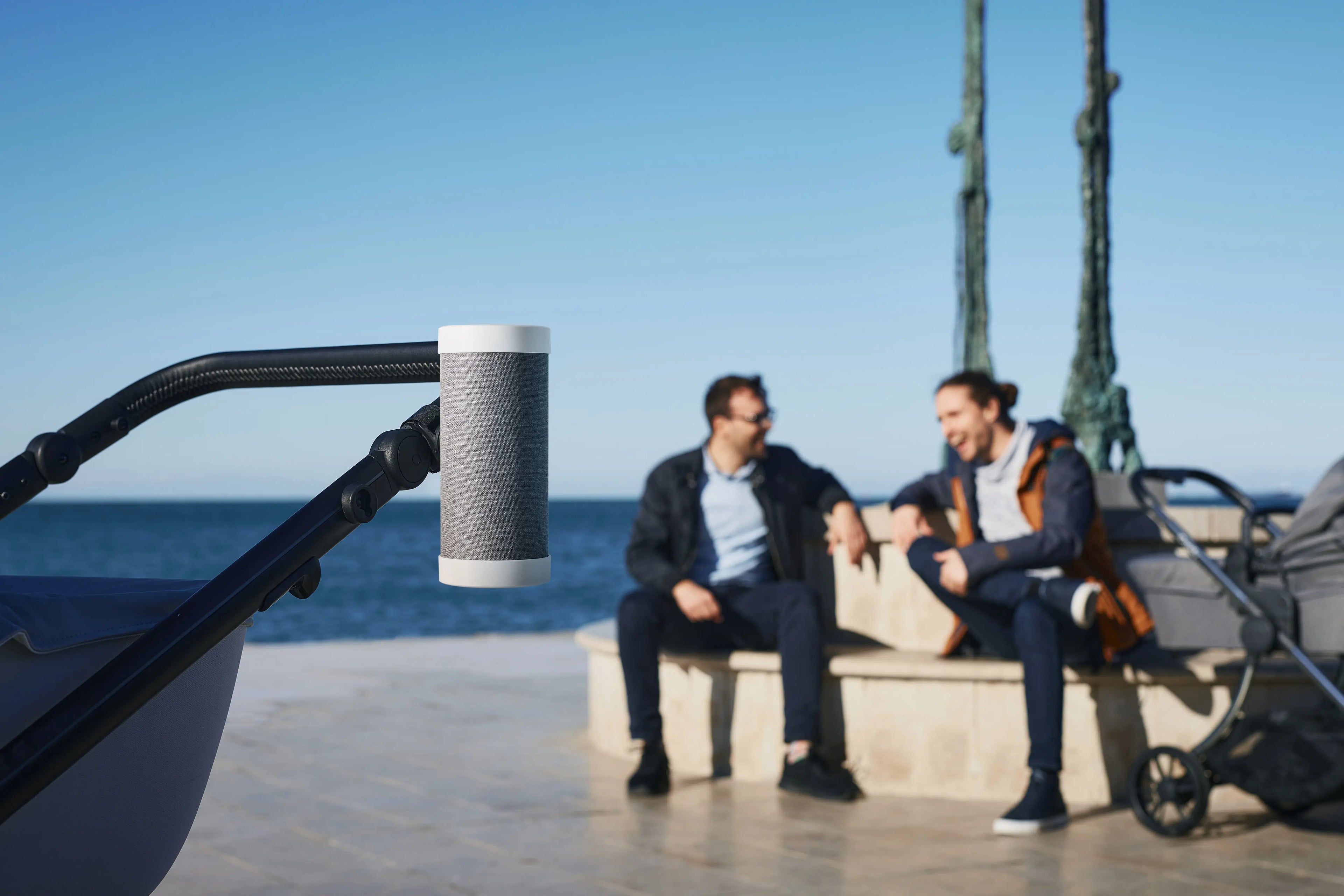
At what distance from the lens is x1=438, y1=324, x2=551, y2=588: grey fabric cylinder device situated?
1.26m

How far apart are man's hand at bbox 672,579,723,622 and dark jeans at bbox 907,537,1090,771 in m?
0.64

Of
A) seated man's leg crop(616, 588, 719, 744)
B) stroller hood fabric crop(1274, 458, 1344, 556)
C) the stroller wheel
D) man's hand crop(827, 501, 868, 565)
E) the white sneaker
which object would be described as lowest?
the stroller wheel

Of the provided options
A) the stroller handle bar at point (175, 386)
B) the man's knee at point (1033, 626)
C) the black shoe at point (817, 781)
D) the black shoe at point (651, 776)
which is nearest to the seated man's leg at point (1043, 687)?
the man's knee at point (1033, 626)

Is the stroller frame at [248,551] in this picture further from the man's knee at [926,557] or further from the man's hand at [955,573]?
the man's knee at [926,557]

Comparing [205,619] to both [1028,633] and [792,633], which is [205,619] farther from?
[792,633]

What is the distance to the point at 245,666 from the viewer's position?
7.77 meters

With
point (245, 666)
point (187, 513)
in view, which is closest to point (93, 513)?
point (187, 513)

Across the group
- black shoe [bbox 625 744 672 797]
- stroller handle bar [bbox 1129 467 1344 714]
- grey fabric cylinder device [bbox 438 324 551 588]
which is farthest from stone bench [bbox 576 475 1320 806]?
grey fabric cylinder device [bbox 438 324 551 588]

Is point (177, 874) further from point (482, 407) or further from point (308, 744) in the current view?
point (482, 407)

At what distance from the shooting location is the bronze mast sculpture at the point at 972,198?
323 inches

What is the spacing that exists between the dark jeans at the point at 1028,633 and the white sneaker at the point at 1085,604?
85 millimetres

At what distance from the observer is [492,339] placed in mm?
1257

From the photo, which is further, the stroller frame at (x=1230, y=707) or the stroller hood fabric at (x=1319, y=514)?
the stroller frame at (x=1230, y=707)

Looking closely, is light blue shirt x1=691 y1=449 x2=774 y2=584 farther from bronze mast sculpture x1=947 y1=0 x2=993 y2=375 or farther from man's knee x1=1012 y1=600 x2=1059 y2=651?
bronze mast sculpture x1=947 y1=0 x2=993 y2=375
